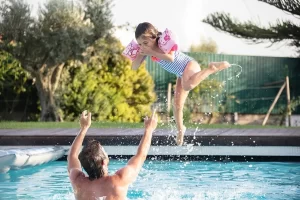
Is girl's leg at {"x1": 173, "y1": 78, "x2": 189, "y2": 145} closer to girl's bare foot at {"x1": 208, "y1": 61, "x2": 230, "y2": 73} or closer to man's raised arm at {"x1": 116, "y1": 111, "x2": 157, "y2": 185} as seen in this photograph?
girl's bare foot at {"x1": 208, "y1": 61, "x2": 230, "y2": 73}

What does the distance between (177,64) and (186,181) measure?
175 centimetres

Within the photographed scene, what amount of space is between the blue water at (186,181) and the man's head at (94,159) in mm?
2441

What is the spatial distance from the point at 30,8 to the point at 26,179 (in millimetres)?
7833

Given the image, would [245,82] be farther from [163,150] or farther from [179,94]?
[179,94]

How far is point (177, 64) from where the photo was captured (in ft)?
18.6

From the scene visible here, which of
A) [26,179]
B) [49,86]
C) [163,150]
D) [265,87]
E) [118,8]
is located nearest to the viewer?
[26,179]

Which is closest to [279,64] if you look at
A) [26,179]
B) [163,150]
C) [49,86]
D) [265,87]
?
[265,87]

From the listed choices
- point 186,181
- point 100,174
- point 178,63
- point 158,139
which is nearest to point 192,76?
point 178,63

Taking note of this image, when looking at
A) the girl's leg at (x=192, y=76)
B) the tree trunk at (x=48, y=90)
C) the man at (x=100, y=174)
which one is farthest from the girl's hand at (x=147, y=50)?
the tree trunk at (x=48, y=90)

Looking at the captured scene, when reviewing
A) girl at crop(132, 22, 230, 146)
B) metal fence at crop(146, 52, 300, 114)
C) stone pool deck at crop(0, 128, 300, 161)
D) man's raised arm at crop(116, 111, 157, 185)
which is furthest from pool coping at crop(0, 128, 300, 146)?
metal fence at crop(146, 52, 300, 114)

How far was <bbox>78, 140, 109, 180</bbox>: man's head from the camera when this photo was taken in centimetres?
338

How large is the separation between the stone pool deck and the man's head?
4947 mm

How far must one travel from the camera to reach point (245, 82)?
58.7ft

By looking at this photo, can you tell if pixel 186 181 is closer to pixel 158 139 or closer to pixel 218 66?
pixel 158 139
